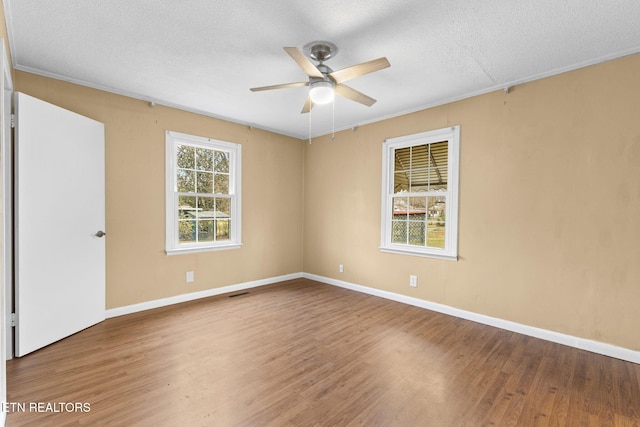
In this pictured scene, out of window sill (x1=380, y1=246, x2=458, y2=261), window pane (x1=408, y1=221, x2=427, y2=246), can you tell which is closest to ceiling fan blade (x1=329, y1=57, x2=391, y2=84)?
window pane (x1=408, y1=221, x2=427, y2=246)

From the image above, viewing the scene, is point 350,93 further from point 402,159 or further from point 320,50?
point 402,159

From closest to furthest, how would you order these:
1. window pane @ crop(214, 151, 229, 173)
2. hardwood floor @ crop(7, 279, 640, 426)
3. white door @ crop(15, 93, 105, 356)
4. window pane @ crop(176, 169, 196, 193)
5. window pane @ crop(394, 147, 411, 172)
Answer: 1. hardwood floor @ crop(7, 279, 640, 426)
2. white door @ crop(15, 93, 105, 356)
3. window pane @ crop(176, 169, 196, 193)
4. window pane @ crop(394, 147, 411, 172)
5. window pane @ crop(214, 151, 229, 173)

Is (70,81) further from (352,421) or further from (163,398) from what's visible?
(352,421)

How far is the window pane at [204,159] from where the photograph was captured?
410cm

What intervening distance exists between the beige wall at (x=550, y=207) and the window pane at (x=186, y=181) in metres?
2.93

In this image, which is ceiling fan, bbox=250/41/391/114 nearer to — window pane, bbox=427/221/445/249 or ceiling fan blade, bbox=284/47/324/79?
ceiling fan blade, bbox=284/47/324/79

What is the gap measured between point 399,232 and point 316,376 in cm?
242

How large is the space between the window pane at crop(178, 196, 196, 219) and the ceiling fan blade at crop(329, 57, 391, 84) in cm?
266

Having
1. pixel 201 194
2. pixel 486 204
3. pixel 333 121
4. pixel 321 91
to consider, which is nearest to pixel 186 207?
pixel 201 194

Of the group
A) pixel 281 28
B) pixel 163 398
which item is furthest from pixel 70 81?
pixel 163 398

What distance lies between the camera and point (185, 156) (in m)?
3.97

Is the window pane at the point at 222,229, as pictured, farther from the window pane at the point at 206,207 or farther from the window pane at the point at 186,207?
the window pane at the point at 186,207

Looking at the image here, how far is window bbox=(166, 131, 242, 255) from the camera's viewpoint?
12.5 ft

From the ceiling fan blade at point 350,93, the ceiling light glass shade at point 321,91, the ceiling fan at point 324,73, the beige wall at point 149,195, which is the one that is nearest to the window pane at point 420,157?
the ceiling fan blade at point 350,93
